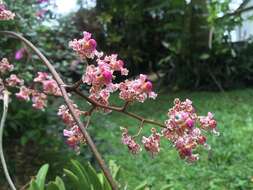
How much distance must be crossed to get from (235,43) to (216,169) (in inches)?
186

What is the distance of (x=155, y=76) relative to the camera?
9.48 metres

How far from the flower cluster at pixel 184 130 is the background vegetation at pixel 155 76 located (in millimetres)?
1094

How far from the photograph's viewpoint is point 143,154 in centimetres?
471

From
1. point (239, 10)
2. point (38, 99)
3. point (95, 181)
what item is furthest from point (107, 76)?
point (239, 10)

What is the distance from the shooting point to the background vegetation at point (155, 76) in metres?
3.76

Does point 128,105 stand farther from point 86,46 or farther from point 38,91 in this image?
point 38,91

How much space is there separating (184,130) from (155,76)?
8.31 m

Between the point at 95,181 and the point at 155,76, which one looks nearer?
the point at 95,181

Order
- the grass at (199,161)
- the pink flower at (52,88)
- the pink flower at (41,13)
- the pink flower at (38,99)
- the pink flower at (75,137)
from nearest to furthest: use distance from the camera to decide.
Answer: the pink flower at (75,137), the pink flower at (52,88), the pink flower at (38,99), the grass at (199,161), the pink flower at (41,13)

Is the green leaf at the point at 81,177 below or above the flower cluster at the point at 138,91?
below

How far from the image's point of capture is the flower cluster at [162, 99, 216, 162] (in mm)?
1181

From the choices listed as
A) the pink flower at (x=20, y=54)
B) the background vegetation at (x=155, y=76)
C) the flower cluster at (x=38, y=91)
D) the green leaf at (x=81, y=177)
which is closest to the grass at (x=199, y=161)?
the background vegetation at (x=155, y=76)

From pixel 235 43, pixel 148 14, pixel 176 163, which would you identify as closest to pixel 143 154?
pixel 176 163

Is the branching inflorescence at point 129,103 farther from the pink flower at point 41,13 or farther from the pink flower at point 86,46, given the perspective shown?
the pink flower at point 41,13
